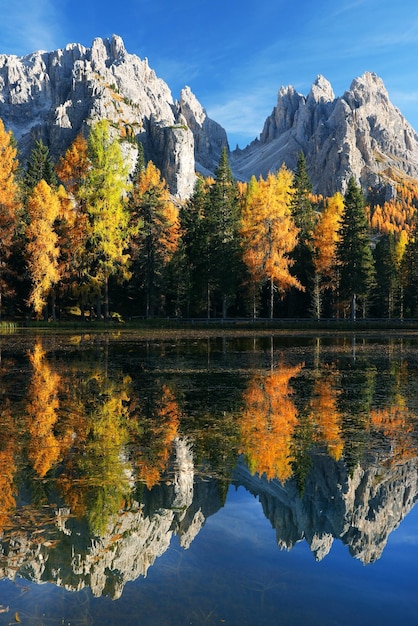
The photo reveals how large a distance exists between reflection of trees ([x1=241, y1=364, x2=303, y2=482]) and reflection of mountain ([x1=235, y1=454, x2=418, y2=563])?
307 millimetres

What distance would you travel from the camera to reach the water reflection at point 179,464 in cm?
498

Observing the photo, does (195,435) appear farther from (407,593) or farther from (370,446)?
(407,593)

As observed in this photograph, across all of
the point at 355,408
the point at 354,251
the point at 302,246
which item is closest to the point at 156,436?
the point at 355,408

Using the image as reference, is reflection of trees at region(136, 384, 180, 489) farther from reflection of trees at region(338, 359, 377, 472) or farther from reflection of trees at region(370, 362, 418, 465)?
reflection of trees at region(370, 362, 418, 465)

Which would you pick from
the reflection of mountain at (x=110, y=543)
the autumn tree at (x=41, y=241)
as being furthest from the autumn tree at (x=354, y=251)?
the reflection of mountain at (x=110, y=543)

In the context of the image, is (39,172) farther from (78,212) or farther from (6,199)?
(78,212)

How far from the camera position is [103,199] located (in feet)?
140

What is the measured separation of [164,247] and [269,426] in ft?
149

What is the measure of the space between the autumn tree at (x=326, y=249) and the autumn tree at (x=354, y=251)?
1302mm

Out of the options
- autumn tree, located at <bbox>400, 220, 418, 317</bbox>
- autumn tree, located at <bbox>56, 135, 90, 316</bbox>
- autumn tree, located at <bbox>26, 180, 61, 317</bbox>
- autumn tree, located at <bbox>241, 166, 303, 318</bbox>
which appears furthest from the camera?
autumn tree, located at <bbox>400, 220, 418, 317</bbox>

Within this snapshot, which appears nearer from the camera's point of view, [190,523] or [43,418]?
[190,523]

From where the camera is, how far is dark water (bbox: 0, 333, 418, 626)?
3938mm

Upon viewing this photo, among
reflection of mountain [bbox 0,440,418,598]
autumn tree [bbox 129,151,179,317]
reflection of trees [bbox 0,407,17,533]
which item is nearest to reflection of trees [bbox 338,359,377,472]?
reflection of mountain [bbox 0,440,418,598]

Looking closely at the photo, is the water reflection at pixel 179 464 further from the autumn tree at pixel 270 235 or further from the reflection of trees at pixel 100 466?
the autumn tree at pixel 270 235
